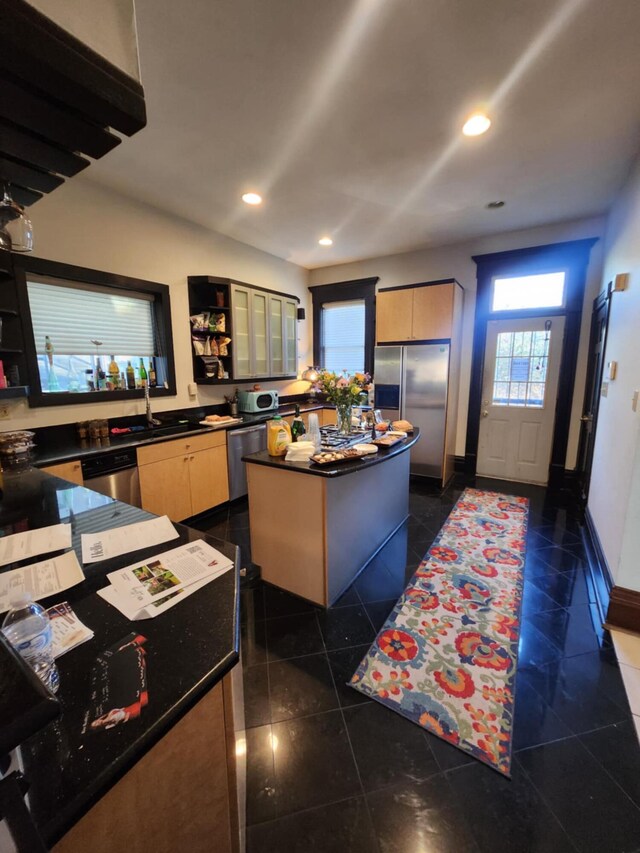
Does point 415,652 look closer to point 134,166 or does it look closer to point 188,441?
point 188,441

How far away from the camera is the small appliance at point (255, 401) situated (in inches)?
159

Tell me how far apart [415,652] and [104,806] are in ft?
5.27

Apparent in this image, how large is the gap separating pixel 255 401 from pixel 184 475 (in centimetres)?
131

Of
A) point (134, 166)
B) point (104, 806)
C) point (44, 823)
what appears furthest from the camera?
point (134, 166)

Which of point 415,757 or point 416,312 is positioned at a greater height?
point 416,312

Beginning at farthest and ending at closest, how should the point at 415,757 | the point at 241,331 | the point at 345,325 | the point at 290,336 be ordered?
1. the point at 345,325
2. the point at 290,336
3. the point at 241,331
4. the point at 415,757

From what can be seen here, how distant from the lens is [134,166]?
2.54 metres

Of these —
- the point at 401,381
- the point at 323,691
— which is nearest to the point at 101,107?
the point at 323,691

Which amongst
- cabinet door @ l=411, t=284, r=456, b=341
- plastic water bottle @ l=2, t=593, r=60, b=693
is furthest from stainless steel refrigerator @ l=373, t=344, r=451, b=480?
plastic water bottle @ l=2, t=593, r=60, b=693

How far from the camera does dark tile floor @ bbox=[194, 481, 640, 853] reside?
113cm

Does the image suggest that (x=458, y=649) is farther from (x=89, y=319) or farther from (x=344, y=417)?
(x=89, y=319)

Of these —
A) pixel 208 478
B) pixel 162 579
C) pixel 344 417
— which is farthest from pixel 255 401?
Result: pixel 162 579

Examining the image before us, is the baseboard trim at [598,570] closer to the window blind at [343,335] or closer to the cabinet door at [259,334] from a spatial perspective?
the window blind at [343,335]

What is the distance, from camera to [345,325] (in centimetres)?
533
